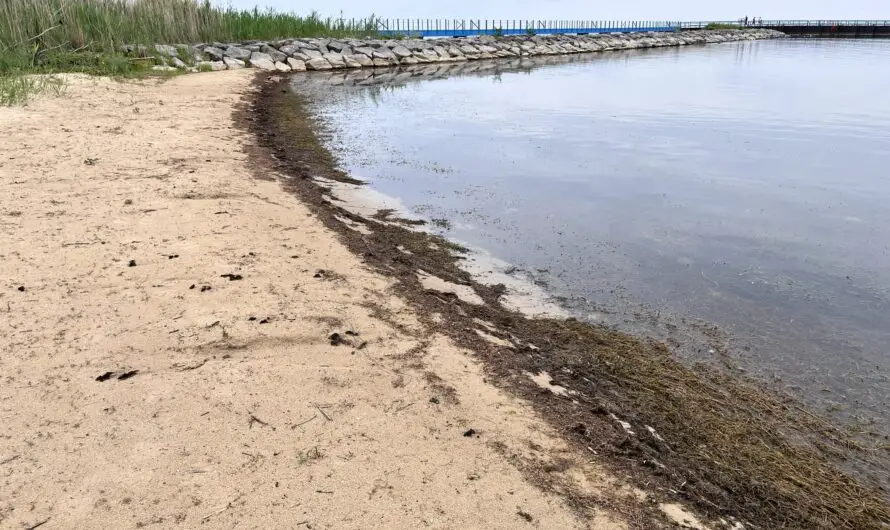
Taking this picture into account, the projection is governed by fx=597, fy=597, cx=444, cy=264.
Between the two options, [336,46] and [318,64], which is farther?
[336,46]

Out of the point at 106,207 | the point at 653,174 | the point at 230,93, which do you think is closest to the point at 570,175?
the point at 653,174

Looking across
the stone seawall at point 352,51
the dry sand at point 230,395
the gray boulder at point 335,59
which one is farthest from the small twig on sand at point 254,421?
the gray boulder at point 335,59

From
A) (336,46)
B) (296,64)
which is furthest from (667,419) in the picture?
(336,46)

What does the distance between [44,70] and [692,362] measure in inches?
668

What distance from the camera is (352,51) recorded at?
32469mm

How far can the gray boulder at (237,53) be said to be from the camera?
2552 centimetres

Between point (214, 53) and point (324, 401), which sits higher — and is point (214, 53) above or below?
above

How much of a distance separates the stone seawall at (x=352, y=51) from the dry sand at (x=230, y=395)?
59.1 feet

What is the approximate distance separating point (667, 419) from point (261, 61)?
26.2 metres

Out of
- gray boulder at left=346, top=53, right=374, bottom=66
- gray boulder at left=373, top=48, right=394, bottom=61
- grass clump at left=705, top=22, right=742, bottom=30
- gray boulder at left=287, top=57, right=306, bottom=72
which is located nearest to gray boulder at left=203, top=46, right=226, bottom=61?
gray boulder at left=287, top=57, right=306, bottom=72

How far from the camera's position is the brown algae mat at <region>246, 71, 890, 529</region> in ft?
9.84

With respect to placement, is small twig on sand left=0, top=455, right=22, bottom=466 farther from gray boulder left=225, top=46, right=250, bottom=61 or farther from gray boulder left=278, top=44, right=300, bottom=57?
gray boulder left=278, top=44, right=300, bottom=57

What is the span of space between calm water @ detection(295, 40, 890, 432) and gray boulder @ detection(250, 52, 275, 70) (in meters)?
6.99

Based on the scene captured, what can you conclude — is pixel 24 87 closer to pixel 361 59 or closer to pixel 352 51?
pixel 361 59
